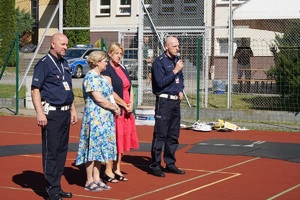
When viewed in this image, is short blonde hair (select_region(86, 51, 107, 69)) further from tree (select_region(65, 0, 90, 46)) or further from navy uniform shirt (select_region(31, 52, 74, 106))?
tree (select_region(65, 0, 90, 46))

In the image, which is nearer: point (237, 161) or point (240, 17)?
point (237, 161)

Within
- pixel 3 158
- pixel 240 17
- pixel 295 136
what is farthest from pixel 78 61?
pixel 3 158

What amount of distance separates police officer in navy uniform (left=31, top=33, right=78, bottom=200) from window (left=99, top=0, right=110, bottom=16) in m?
34.8

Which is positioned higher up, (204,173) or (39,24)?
(39,24)

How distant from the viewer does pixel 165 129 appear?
37.0 feet

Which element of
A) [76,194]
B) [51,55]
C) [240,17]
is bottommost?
[76,194]

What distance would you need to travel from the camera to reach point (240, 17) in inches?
840

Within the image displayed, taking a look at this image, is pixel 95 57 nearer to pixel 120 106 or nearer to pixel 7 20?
pixel 120 106

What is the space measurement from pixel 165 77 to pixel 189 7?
23147 mm

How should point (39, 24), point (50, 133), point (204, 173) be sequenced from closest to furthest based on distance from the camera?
1. point (50, 133)
2. point (204, 173)
3. point (39, 24)

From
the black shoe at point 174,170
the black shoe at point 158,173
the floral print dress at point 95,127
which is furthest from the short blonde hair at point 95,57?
the black shoe at point 174,170

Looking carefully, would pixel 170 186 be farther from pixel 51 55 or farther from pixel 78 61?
pixel 78 61

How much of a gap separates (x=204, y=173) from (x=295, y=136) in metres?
5.82

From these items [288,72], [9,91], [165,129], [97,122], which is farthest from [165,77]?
[9,91]
